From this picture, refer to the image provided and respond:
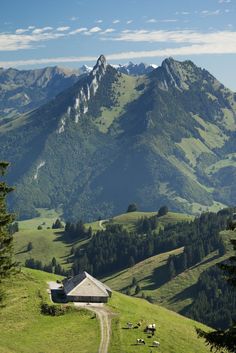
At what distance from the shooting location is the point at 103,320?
81250 mm

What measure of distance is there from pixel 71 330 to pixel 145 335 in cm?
1071

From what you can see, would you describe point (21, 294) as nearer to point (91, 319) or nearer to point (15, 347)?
point (91, 319)

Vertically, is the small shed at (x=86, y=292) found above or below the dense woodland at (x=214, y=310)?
above

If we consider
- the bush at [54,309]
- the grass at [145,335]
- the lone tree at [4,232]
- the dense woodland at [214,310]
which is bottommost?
the dense woodland at [214,310]

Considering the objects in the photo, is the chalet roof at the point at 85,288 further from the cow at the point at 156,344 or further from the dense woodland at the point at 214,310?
the dense woodland at the point at 214,310

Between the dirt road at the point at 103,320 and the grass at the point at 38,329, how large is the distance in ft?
2.55

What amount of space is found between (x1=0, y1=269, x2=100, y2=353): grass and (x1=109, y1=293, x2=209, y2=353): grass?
3354mm

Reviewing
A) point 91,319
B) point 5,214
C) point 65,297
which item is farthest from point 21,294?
point 5,214

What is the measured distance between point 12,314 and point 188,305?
127 meters

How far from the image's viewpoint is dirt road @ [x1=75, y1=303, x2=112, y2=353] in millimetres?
70688

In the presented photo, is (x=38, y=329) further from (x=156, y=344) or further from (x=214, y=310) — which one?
(x=214, y=310)

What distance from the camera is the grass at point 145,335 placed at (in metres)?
71.2

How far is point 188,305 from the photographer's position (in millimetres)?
197250

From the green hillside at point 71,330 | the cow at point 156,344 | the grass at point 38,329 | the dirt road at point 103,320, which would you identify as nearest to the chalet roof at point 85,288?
the dirt road at point 103,320
